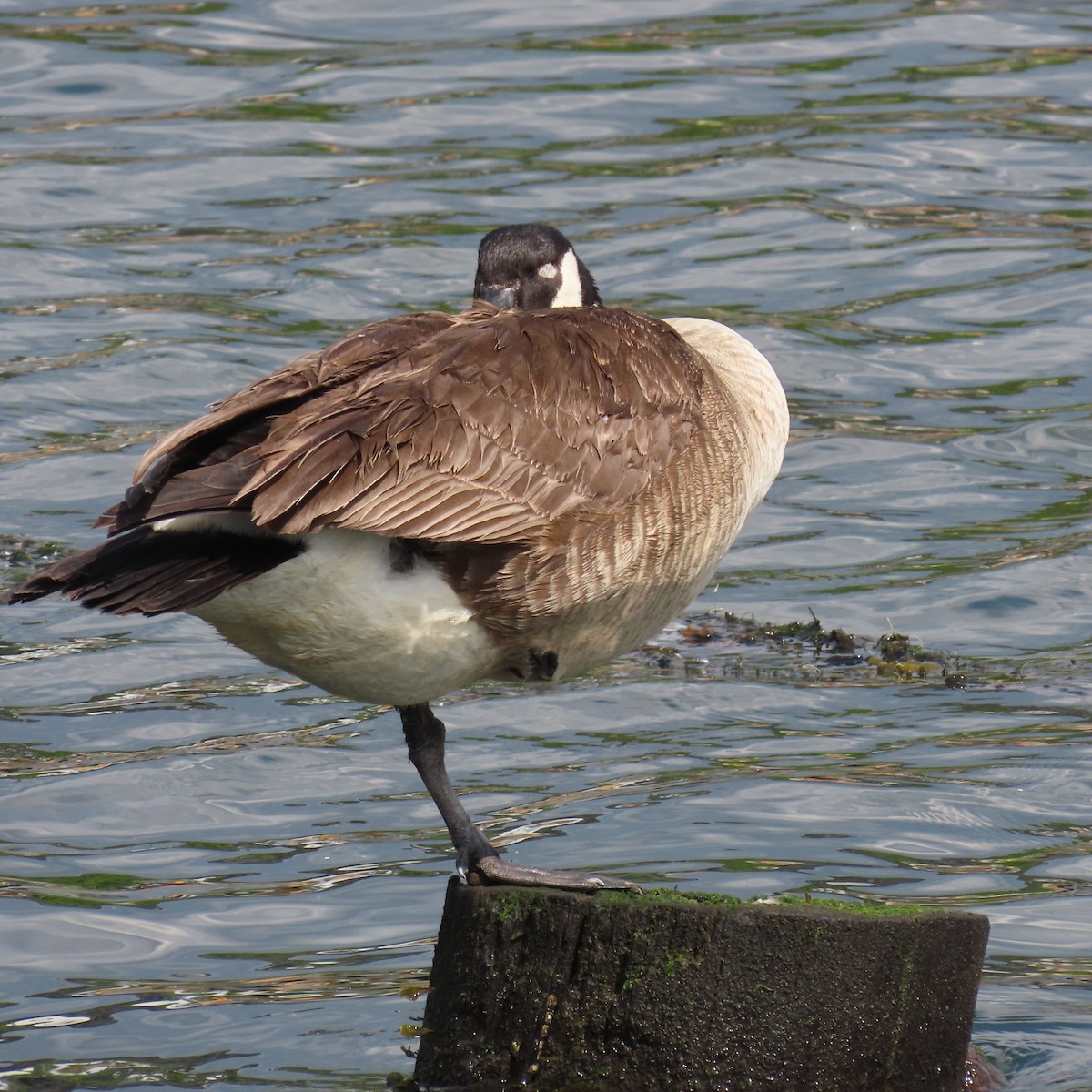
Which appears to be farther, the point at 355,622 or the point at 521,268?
the point at 521,268

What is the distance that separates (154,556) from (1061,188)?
1322cm

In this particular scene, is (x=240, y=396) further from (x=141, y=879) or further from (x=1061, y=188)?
(x=1061, y=188)

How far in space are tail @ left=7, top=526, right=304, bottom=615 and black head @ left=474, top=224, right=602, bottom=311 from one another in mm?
2107

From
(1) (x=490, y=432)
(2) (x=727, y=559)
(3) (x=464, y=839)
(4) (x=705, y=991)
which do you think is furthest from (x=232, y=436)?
(2) (x=727, y=559)

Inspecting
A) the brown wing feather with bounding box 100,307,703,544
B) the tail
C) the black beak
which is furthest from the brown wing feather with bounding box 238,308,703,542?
the black beak

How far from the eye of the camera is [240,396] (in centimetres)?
489

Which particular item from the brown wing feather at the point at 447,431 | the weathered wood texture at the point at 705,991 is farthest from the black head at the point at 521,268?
the weathered wood texture at the point at 705,991

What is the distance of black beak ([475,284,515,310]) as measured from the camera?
21.3 ft

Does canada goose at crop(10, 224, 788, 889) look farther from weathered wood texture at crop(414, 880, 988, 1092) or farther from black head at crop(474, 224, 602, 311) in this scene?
black head at crop(474, 224, 602, 311)

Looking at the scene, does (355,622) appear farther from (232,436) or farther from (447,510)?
(232,436)

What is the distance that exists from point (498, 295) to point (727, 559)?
499cm

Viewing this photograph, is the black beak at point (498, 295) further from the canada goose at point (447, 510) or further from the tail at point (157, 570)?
the tail at point (157, 570)

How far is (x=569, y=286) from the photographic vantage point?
22.1 ft

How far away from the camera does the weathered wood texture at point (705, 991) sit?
15.1 feet
